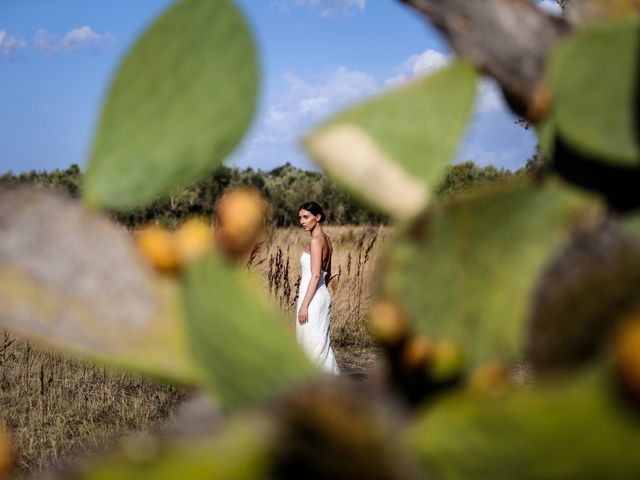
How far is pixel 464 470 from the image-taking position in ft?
1.01

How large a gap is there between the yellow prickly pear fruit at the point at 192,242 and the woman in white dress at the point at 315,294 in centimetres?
481

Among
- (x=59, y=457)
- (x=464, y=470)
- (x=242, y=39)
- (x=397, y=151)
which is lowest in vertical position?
(x=59, y=457)

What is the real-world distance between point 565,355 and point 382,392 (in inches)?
3.3

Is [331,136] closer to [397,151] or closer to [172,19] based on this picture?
[397,151]

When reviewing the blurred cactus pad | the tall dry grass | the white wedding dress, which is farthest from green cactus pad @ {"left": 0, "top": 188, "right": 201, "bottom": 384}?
the tall dry grass

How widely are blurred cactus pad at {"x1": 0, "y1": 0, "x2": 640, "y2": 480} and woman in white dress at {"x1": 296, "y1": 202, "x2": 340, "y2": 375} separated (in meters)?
4.74

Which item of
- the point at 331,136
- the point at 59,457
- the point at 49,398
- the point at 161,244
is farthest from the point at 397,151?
the point at 49,398

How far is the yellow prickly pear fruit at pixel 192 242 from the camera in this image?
0.40 meters

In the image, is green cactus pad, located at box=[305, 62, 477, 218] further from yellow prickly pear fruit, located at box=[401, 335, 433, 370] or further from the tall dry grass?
the tall dry grass

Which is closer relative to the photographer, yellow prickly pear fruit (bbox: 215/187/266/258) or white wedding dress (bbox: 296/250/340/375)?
yellow prickly pear fruit (bbox: 215/187/266/258)

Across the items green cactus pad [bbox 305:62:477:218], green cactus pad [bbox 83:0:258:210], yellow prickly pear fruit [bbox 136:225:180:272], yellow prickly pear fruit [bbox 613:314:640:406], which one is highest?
green cactus pad [bbox 83:0:258:210]

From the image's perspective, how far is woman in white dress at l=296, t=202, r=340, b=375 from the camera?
208 inches

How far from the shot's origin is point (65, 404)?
4.63 m

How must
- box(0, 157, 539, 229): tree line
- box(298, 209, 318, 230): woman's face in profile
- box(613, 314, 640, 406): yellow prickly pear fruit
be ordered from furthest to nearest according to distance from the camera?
box(0, 157, 539, 229): tree line, box(298, 209, 318, 230): woman's face in profile, box(613, 314, 640, 406): yellow prickly pear fruit
